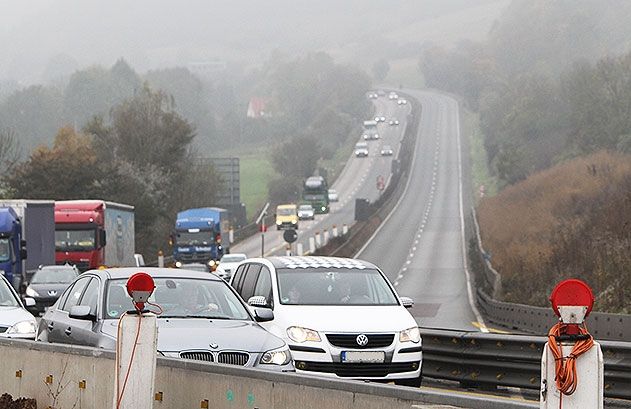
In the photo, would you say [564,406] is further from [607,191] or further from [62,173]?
[62,173]

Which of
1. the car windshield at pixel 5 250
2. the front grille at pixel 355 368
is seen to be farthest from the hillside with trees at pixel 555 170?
the front grille at pixel 355 368

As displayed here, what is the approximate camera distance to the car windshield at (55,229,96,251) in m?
54.0

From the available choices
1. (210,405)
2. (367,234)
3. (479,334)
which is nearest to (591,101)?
(367,234)

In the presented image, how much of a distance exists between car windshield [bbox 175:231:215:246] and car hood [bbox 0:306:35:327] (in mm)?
52150

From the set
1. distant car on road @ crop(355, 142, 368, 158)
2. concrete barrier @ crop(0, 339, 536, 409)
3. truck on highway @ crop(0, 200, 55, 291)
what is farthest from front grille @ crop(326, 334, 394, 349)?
distant car on road @ crop(355, 142, 368, 158)

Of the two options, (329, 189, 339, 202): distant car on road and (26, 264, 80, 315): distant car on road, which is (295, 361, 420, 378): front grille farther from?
(329, 189, 339, 202): distant car on road

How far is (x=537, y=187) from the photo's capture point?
95.6 meters

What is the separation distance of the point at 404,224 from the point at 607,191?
47108mm

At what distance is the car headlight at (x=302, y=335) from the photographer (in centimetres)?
1698

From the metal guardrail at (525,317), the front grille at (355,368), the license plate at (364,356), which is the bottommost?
the metal guardrail at (525,317)

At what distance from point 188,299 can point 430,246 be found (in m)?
81.6

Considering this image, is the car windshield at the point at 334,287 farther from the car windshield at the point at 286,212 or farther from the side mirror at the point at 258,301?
the car windshield at the point at 286,212

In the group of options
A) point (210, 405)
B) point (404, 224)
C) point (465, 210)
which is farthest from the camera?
point (465, 210)

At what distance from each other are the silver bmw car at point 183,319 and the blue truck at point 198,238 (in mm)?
55622
